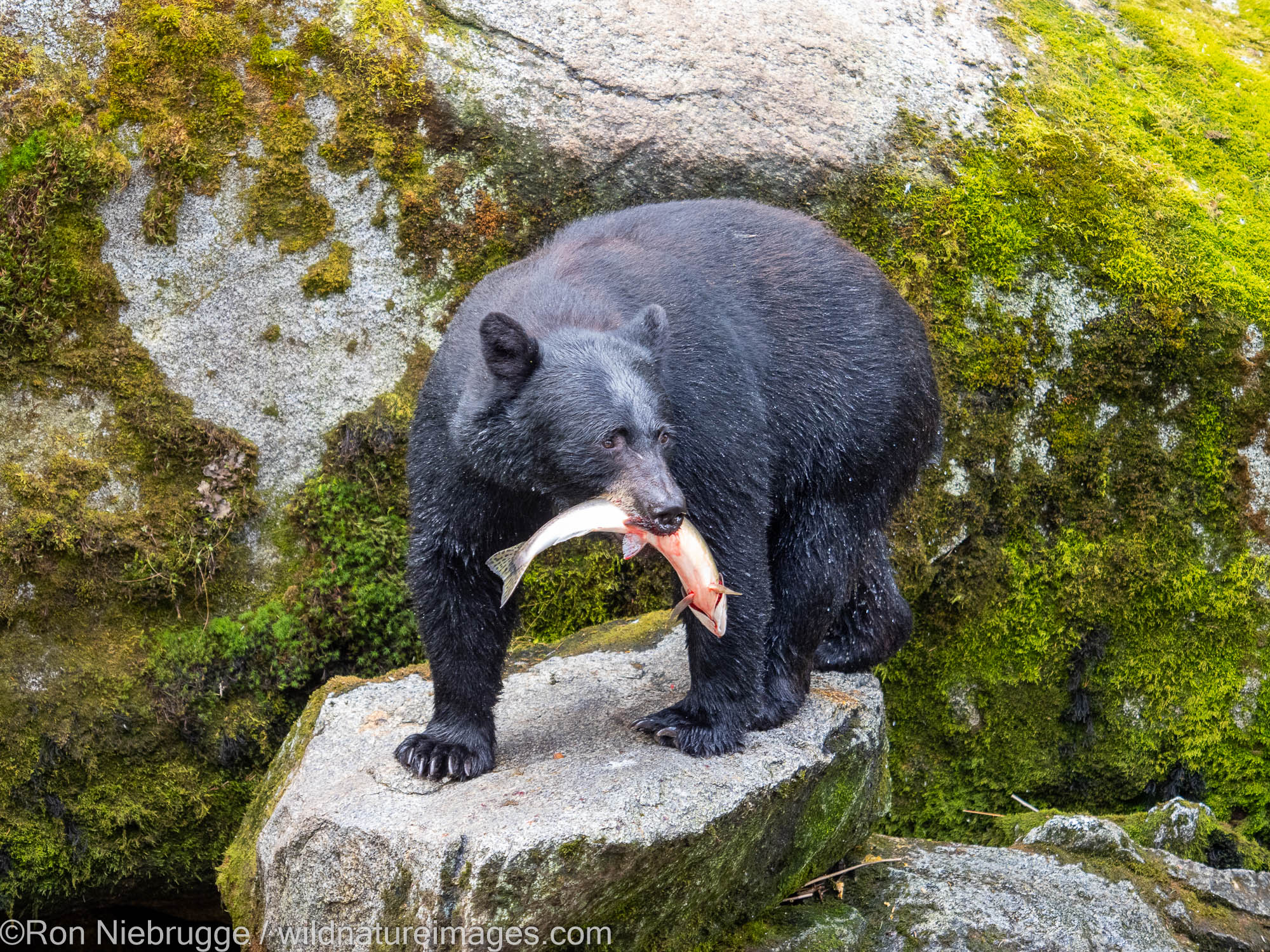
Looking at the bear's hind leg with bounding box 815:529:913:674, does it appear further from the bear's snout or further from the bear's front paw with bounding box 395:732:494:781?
the bear's snout

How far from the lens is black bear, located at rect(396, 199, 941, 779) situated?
15.7ft

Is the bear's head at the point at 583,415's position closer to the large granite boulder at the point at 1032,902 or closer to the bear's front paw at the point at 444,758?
the bear's front paw at the point at 444,758

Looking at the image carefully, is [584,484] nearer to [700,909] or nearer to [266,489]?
[700,909]

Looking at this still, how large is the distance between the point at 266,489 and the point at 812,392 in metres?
3.80

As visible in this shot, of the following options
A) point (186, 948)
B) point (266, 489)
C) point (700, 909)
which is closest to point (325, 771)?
point (700, 909)

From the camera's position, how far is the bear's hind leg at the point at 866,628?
7.04 metres

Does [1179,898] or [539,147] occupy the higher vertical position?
[539,147]

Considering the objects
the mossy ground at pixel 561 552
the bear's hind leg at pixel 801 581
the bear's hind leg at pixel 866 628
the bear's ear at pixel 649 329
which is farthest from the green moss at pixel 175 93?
the bear's hind leg at pixel 866 628

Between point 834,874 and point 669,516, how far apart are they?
266 cm

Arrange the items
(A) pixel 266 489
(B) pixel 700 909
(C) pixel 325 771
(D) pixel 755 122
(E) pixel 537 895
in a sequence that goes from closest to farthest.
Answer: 1. (E) pixel 537 895
2. (B) pixel 700 909
3. (C) pixel 325 771
4. (A) pixel 266 489
5. (D) pixel 755 122

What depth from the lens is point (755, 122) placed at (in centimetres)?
832

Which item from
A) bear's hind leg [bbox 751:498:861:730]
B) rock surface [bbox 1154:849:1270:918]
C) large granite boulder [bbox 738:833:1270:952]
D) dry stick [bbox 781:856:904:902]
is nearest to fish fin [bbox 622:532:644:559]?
bear's hind leg [bbox 751:498:861:730]

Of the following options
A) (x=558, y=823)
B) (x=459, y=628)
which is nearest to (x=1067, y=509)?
(x=459, y=628)

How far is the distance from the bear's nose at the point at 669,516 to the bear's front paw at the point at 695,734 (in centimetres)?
153
